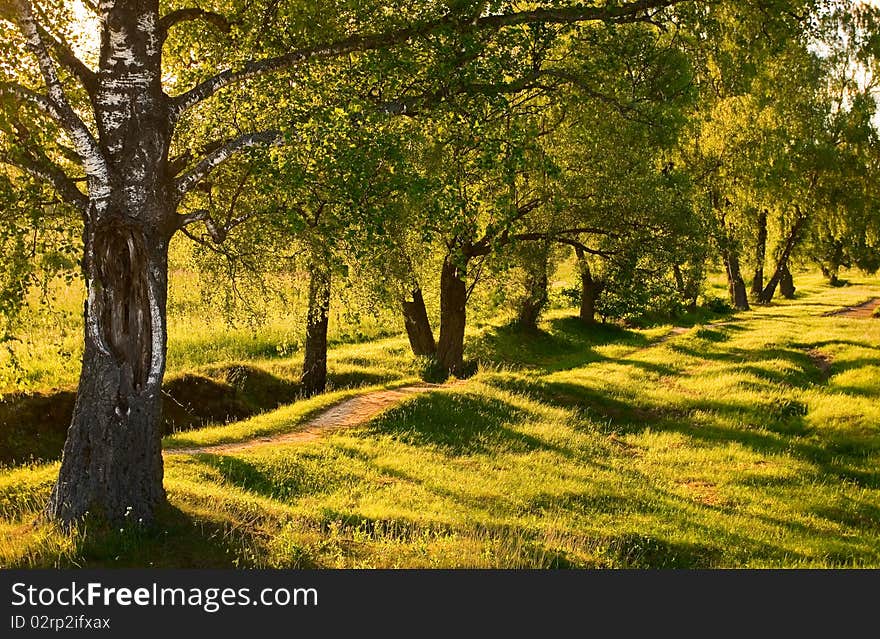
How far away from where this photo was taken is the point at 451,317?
2772 centimetres

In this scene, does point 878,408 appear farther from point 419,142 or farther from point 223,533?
point 223,533

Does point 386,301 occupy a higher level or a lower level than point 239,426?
higher

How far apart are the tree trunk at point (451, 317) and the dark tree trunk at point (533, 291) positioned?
9.90 feet

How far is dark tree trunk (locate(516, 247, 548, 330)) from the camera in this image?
93.9 ft

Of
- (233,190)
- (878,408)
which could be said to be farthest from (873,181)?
(233,190)

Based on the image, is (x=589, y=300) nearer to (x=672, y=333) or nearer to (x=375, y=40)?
(x=672, y=333)

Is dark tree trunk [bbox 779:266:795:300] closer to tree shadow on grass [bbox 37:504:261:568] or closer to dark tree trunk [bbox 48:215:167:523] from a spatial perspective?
tree shadow on grass [bbox 37:504:261:568]

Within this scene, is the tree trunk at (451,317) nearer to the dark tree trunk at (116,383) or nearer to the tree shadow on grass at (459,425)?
the tree shadow on grass at (459,425)

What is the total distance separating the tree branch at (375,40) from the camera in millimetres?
11344

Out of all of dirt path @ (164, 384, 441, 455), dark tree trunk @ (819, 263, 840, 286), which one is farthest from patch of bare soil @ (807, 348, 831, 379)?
dark tree trunk @ (819, 263, 840, 286)

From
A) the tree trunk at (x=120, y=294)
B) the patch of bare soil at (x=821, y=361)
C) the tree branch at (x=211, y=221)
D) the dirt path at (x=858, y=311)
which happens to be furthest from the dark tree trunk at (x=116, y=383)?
the dirt path at (x=858, y=311)

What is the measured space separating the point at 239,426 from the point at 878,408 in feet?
64.8

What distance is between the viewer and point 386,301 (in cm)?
1342

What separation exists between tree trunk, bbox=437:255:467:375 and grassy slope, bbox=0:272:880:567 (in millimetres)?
1569
